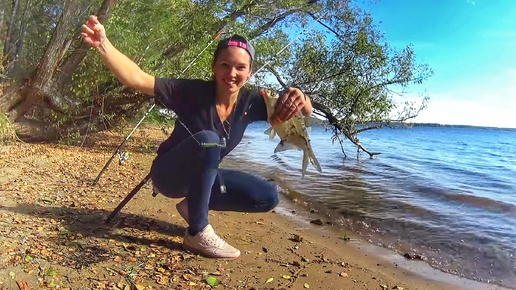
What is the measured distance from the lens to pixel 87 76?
877 cm

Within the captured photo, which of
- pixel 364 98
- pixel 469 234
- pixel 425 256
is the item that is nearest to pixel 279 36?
pixel 364 98

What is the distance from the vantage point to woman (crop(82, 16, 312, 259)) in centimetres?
309

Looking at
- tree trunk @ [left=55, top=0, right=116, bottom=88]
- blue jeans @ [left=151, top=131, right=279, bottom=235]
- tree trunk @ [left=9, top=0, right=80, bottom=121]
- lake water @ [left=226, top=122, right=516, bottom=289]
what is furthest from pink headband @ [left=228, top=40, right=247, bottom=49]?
tree trunk @ [left=55, top=0, right=116, bottom=88]

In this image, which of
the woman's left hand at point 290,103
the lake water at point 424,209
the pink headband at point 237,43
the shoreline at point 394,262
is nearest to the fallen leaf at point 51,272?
the woman's left hand at point 290,103

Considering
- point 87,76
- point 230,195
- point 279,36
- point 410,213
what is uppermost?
point 279,36

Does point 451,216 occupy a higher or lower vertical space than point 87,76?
lower

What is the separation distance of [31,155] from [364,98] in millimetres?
9250

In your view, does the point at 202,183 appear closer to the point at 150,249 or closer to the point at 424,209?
the point at 150,249

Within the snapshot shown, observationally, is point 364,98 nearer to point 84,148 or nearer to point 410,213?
point 410,213

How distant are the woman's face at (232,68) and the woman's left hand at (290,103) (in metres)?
0.37

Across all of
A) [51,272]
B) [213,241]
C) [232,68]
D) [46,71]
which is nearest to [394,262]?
[213,241]

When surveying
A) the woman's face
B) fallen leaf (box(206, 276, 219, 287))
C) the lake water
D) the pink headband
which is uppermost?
the pink headband

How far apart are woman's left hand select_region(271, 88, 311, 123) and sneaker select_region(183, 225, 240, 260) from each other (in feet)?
3.65

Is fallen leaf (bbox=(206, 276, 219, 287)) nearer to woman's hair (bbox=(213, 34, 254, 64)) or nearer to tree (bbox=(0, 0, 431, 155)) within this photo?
woman's hair (bbox=(213, 34, 254, 64))
